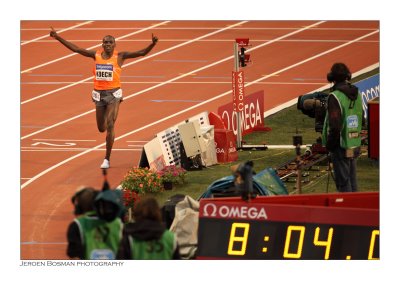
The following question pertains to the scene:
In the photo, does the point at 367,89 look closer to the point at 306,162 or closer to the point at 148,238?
the point at 306,162

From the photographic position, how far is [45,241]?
20797 millimetres

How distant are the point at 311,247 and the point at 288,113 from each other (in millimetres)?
9997

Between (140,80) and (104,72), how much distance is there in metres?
6.49

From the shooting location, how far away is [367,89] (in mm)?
26906

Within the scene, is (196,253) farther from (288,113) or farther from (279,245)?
(288,113)

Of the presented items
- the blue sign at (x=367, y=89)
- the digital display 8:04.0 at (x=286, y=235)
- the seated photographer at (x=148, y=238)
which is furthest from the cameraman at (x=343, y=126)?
the blue sign at (x=367, y=89)

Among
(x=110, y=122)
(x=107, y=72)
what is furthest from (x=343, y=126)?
(x=107, y=72)

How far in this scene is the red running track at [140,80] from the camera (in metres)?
24.4

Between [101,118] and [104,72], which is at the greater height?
[104,72]

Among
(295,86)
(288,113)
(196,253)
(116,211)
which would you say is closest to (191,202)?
(196,253)

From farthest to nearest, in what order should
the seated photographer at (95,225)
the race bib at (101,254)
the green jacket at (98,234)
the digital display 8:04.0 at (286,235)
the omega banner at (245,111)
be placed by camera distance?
1. the omega banner at (245,111)
2. the digital display 8:04.0 at (286,235)
3. the race bib at (101,254)
4. the green jacket at (98,234)
5. the seated photographer at (95,225)

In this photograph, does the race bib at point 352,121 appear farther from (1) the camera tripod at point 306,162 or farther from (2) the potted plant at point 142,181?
(2) the potted plant at point 142,181

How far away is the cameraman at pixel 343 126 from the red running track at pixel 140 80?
142 inches

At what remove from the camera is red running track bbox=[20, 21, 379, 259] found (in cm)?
2442
